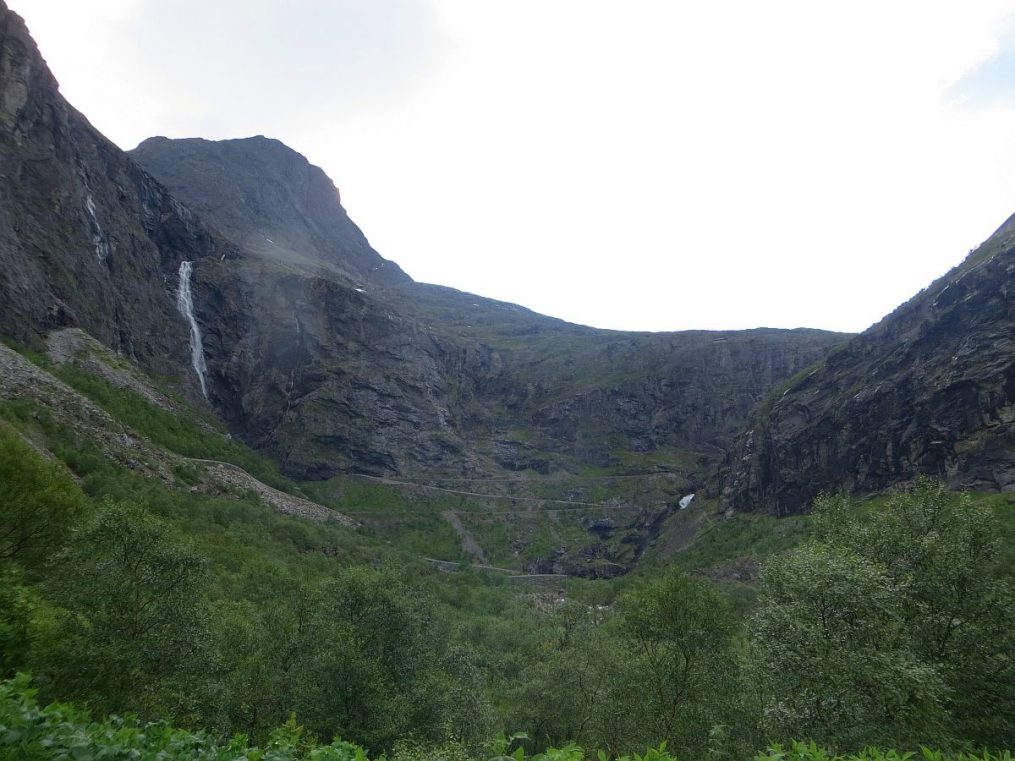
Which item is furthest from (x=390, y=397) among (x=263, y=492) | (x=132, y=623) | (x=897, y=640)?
(x=897, y=640)

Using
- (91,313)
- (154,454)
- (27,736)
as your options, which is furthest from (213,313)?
(27,736)

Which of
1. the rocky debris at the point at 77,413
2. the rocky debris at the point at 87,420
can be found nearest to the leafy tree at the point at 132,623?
the rocky debris at the point at 87,420

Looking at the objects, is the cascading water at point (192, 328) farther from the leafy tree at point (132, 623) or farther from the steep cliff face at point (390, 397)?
the leafy tree at point (132, 623)

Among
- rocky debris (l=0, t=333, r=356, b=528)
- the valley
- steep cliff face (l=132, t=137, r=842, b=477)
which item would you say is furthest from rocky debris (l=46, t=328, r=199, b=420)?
steep cliff face (l=132, t=137, r=842, b=477)

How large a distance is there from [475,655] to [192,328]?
13330 cm

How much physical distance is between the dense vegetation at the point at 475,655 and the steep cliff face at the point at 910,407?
3190 inches

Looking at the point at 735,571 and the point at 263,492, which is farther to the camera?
the point at 735,571

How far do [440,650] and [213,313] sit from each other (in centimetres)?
13877

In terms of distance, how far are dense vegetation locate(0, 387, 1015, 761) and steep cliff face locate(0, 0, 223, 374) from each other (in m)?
75.5

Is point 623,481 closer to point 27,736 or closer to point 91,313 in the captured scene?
point 91,313

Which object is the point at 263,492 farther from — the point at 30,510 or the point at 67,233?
the point at 30,510

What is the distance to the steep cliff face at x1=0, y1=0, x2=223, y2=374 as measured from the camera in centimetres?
8369

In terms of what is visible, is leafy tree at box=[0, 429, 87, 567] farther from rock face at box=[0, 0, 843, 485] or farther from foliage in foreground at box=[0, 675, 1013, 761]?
rock face at box=[0, 0, 843, 485]

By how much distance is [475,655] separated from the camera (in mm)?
36562
